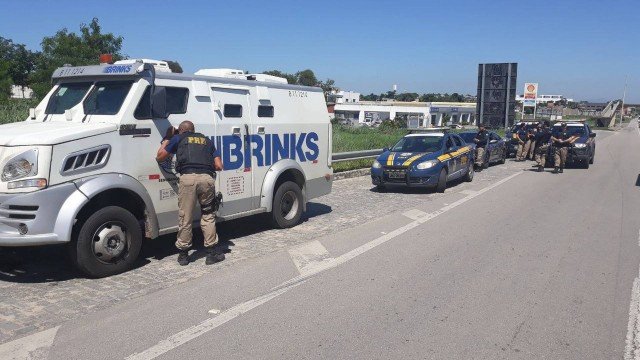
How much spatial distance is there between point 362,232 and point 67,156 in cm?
465

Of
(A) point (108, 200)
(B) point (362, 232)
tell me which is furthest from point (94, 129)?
(B) point (362, 232)

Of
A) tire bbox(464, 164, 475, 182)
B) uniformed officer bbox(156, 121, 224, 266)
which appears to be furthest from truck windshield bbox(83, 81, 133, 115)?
tire bbox(464, 164, 475, 182)

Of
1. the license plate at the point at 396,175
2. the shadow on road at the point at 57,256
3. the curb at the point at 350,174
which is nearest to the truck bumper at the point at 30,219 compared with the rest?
the shadow on road at the point at 57,256

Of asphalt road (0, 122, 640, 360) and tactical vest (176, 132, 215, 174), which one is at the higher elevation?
tactical vest (176, 132, 215, 174)

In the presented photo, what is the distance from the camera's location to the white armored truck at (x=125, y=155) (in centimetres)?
548

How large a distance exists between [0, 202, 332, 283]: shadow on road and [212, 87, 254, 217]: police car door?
2.27 ft

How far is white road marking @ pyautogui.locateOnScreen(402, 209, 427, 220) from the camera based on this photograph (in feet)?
33.0

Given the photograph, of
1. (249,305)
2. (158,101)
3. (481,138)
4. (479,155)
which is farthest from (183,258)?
(481,138)

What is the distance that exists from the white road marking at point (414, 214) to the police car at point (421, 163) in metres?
2.31

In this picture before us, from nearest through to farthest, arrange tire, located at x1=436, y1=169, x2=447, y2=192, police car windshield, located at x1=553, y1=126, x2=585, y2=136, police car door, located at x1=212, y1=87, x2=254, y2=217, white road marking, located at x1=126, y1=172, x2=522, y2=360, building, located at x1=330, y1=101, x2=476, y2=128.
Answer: white road marking, located at x1=126, y1=172, x2=522, y2=360 < police car door, located at x1=212, y1=87, x2=254, y2=217 < tire, located at x1=436, y1=169, x2=447, y2=192 < police car windshield, located at x1=553, y1=126, x2=585, y2=136 < building, located at x1=330, y1=101, x2=476, y2=128

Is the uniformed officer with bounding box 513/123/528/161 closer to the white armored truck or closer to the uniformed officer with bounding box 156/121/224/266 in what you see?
the white armored truck

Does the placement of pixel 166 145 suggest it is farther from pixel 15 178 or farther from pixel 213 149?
pixel 15 178

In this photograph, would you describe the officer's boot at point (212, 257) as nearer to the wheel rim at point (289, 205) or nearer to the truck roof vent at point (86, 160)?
the truck roof vent at point (86, 160)

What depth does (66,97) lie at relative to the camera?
6.87m
